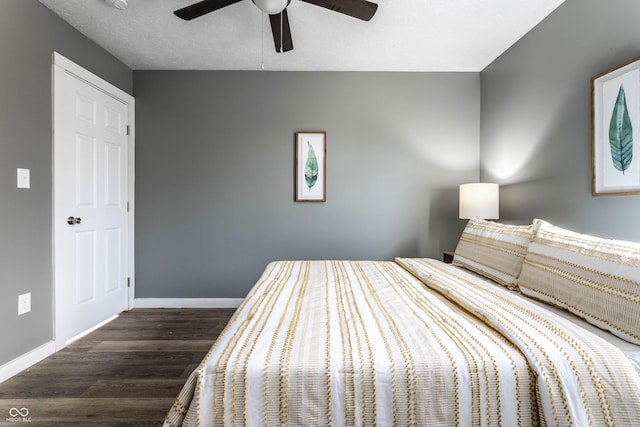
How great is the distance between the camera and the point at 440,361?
93 centimetres

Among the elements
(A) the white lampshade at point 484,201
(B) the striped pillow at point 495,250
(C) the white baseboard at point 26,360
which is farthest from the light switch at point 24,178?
(A) the white lampshade at point 484,201

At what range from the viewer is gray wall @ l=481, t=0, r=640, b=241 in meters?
1.81

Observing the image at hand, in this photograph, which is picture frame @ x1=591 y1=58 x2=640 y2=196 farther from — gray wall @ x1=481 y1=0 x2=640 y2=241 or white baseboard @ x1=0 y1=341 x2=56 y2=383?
white baseboard @ x1=0 y1=341 x2=56 y2=383

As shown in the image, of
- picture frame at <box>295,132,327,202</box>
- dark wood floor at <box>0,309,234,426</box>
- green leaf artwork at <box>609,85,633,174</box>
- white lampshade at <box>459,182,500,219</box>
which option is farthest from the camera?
picture frame at <box>295,132,327,202</box>

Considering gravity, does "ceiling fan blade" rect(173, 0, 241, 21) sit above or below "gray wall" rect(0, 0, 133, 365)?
above

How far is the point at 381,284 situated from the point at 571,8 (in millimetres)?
2311

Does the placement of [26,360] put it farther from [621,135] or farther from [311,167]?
[621,135]

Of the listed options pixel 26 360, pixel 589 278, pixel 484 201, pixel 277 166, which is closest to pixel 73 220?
pixel 26 360

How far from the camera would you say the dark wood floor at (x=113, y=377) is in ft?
5.31

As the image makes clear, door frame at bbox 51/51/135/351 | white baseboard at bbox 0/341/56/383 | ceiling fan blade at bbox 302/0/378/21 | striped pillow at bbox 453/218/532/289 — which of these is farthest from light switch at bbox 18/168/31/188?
striped pillow at bbox 453/218/532/289

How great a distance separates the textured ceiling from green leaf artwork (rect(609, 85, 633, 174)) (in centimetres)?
100

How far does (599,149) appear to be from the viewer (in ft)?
6.22

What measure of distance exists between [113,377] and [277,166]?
2.25 m

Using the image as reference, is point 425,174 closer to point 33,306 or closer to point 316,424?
point 316,424
